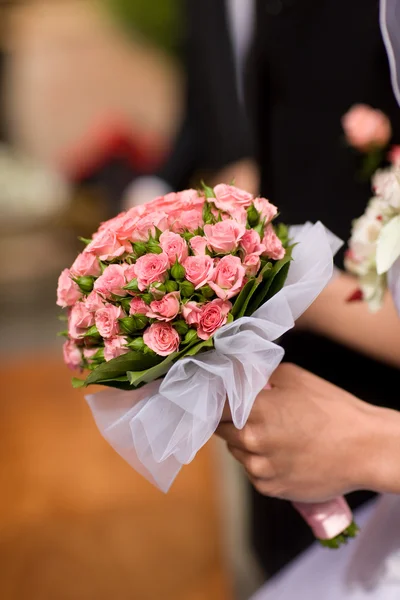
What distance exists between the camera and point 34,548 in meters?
1.96

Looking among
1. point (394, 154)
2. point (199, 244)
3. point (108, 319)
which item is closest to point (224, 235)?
point (199, 244)

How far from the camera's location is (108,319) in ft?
2.10

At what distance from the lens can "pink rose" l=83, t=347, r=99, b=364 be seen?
26.6 inches

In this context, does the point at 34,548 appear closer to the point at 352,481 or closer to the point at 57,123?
the point at 352,481

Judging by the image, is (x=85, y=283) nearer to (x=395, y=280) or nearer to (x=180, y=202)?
(x=180, y=202)

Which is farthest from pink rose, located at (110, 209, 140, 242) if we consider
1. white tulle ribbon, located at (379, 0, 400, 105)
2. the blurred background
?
the blurred background

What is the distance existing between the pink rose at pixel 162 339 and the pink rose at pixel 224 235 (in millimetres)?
89

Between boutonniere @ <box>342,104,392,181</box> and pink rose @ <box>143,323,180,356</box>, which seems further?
boutonniere @ <box>342,104,392,181</box>

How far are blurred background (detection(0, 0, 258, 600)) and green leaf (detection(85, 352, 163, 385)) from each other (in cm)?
130

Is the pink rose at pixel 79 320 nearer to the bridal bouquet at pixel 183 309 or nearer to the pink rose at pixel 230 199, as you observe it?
the bridal bouquet at pixel 183 309

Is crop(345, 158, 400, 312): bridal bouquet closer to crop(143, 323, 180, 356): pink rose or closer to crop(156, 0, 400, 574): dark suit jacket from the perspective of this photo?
crop(143, 323, 180, 356): pink rose

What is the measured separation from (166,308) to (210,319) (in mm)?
45

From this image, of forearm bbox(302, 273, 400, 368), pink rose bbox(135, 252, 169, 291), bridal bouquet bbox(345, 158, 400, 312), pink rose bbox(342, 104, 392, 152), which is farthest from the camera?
pink rose bbox(342, 104, 392, 152)

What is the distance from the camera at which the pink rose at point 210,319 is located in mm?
629
